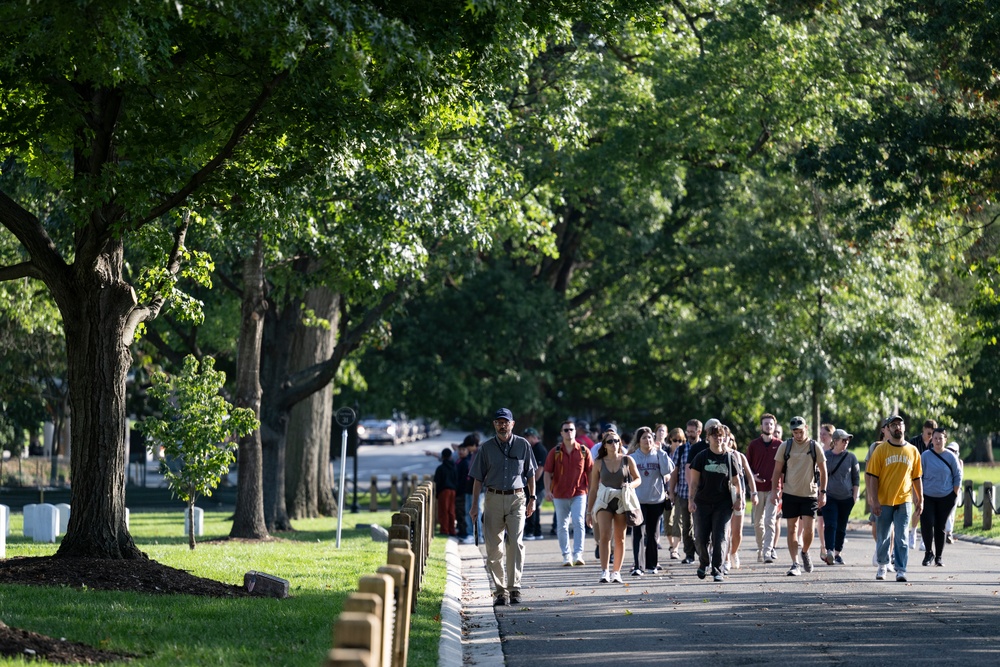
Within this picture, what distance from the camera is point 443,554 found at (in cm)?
1925

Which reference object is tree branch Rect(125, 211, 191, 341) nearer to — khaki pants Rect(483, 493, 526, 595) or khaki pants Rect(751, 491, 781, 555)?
khaki pants Rect(483, 493, 526, 595)

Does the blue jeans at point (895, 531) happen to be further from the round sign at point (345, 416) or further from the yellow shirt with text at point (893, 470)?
the round sign at point (345, 416)

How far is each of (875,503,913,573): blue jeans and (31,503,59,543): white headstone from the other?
12.2 m

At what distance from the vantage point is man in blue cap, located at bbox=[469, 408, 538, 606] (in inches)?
530

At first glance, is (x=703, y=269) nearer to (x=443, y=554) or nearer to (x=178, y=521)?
(x=178, y=521)

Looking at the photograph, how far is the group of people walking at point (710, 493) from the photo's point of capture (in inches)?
535

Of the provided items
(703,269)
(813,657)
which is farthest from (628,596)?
(703,269)

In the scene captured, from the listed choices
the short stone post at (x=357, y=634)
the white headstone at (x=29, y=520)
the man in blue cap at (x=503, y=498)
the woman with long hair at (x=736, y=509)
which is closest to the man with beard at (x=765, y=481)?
the woman with long hair at (x=736, y=509)

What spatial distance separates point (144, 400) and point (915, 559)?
2869 centimetres

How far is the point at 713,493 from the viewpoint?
15.1 metres

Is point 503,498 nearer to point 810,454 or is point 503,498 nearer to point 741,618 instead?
point 741,618

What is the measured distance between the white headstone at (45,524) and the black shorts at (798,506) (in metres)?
11.0

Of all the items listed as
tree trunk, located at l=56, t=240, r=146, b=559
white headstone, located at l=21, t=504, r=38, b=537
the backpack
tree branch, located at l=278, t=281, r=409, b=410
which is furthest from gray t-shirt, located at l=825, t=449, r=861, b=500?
white headstone, located at l=21, t=504, r=38, b=537

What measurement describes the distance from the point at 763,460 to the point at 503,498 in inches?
216
